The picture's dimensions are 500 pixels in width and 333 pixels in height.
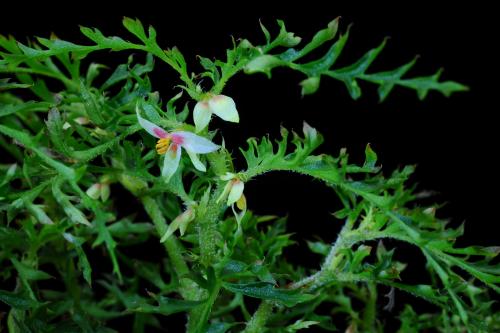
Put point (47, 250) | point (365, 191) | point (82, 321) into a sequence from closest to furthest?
point (365, 191)
point (82, 321)
point (47, 250)

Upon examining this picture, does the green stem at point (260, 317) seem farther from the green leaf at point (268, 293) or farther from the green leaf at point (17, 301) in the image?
the green leaf at point (17, 301)

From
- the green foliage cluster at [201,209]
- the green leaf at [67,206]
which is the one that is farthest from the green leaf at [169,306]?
the green leaf at [67,206]

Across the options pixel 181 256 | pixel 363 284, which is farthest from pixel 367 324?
pixel 181 256

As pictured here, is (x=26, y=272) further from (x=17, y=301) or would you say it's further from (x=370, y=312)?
(x=370, y=312)

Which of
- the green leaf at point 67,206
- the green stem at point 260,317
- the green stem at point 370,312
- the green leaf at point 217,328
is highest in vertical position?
the green leaf at point 67,206

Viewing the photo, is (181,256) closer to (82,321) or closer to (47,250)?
(82,321)

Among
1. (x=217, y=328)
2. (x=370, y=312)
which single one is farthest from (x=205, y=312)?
(x=370, y=312)
